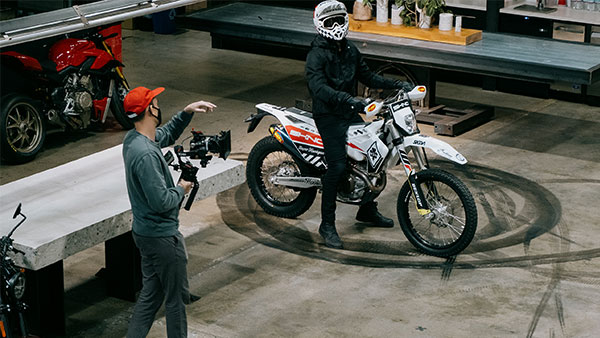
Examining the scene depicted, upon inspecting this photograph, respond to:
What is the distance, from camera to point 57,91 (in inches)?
364

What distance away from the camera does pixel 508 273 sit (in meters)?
6.67

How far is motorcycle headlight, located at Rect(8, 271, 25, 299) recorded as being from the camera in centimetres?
518

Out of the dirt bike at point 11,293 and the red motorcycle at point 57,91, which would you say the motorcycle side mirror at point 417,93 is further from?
the red motorcycle at point 57,91

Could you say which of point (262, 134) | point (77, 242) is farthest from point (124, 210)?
point (262, 134)

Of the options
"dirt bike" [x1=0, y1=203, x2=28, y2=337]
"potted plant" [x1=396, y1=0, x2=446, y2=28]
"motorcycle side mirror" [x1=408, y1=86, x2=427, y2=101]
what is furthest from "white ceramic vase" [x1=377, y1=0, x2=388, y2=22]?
"dirt bike" [x1=0, y1=203, x2=28, y2=337]

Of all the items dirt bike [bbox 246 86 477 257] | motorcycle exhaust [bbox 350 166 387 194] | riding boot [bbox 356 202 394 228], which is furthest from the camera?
riding boot [bbox 356 202 394 228]

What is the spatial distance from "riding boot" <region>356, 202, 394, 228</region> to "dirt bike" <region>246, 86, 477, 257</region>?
0.20 m

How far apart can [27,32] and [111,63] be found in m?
3.50

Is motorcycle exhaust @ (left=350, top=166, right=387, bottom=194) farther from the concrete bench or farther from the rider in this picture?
the concrete bench

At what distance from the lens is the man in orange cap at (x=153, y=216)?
198 inches

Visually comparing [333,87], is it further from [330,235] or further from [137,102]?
[137,102]

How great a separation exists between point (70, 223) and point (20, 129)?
137 inches

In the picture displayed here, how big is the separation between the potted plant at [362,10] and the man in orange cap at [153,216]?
5001 mm

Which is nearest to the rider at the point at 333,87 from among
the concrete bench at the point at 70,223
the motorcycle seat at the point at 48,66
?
the concrete bench at the point at 70,223
